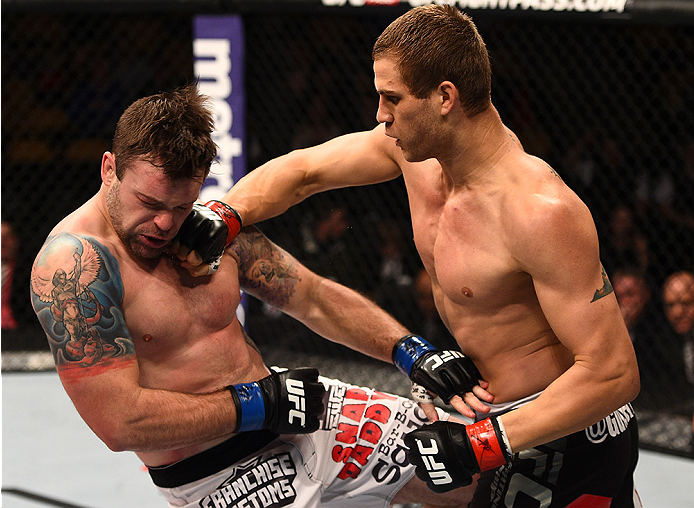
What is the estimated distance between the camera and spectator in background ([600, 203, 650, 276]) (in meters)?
3.73

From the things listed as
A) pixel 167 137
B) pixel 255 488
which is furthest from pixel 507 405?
pixel 167 137

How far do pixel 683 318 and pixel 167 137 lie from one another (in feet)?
8.83

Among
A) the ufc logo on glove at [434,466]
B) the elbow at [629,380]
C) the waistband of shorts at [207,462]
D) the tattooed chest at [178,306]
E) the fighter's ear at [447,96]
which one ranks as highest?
the fighter's ear at [447,96]

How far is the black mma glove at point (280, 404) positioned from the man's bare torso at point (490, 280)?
357 millimetres

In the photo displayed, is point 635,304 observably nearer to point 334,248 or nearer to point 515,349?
point 334,248

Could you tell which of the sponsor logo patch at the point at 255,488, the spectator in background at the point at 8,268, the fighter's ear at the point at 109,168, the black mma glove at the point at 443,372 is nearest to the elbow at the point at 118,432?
the sponsor logo patch at the point at 255,488

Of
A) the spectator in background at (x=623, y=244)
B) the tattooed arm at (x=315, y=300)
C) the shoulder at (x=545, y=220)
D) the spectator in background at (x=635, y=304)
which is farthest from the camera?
the spectator in background at (x=623, y=244)

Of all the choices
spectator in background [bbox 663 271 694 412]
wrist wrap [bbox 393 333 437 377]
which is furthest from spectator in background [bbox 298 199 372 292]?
wrist wrap [bbox 393 333 437 377]

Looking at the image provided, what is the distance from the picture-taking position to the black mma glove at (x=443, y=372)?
167cm

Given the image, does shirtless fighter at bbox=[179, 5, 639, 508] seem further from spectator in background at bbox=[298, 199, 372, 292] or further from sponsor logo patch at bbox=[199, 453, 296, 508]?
spectator in background at bbox=[298, 199, 372, 292]

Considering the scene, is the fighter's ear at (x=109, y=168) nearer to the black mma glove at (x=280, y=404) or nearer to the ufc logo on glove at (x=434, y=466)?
the black mma glove at (x=280, y=404)

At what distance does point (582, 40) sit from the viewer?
4316 mm

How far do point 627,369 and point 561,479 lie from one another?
31 centimetres

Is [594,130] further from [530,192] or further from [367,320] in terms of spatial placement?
[530,192]
